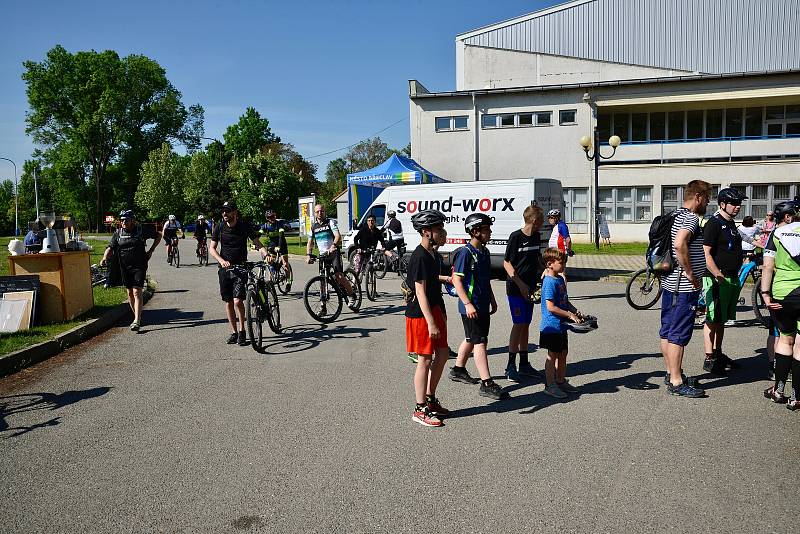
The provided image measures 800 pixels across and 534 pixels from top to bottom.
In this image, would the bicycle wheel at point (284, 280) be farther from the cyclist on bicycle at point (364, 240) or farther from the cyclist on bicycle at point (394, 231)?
the cyclist on bicycle at point (394, 231)

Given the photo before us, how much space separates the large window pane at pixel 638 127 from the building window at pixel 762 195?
544 centimetres

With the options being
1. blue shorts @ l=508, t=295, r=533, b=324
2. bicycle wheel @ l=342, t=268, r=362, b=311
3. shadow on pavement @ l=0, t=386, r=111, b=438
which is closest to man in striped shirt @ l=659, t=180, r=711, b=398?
blue shorts @ l=508, t=295, r=533, b=324

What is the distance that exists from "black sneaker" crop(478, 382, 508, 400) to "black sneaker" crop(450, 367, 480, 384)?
521 mm

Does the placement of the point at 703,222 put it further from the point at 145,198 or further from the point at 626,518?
the point at 145,198

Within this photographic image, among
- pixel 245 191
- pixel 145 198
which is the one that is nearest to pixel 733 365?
pixel 245 191

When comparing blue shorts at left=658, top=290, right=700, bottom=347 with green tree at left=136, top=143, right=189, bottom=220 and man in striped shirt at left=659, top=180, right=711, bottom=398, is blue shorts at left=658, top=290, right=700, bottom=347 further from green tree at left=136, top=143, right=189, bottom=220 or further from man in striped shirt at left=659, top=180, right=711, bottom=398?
green tree at left=136, top=143, right=189, bottom=220

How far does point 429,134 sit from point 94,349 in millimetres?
26385

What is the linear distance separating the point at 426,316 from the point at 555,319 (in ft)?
4.71

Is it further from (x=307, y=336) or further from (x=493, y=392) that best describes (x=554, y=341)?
(x=307, y=336)

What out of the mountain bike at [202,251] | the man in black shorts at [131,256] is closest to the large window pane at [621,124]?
the mountain bike at [202,251]

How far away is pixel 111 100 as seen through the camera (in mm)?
60500

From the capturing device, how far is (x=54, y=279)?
9.60 metres

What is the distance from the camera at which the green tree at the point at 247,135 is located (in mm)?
71438

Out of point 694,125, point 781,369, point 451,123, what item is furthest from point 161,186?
point 781,369
